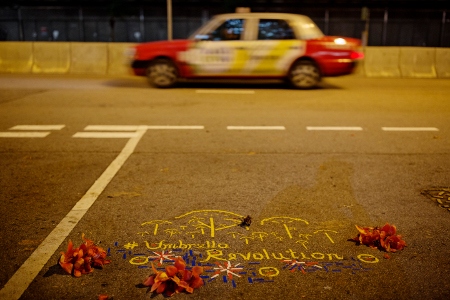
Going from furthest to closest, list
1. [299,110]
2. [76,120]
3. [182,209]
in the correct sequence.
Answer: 1. [299,110]
2. [76,120]
3. [182,209]

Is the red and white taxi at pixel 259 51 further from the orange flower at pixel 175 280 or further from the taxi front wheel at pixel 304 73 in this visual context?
Result: the orange flower at pixel 175 280

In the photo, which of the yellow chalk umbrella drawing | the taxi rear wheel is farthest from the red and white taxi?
the yellow chalk umbrella drawing

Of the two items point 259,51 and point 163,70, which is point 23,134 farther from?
point 259,51

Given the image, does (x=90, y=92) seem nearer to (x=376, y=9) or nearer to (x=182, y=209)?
(x=182, y=209)

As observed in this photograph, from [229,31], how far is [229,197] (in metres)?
8.07

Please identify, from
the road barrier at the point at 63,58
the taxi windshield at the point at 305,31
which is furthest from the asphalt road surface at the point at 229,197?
the road barrier at the point at 63,58

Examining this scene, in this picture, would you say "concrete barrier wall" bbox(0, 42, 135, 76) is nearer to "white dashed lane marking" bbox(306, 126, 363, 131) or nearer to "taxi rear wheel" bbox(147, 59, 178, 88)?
"taxi rear wheel" bbox(147, 59, 178, 88)

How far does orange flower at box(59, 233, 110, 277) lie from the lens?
3193mm

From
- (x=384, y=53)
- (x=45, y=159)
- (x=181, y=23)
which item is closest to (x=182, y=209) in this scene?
(x=45, y=159)

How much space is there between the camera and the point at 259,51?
12008mm

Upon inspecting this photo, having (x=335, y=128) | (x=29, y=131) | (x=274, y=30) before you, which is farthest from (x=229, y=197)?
(x=274, y=30)

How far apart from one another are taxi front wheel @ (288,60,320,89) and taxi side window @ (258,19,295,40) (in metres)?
0.73

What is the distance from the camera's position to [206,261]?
3377 millimetres

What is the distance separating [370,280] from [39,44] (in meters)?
16.0
